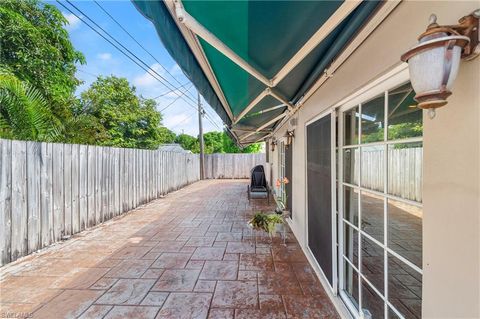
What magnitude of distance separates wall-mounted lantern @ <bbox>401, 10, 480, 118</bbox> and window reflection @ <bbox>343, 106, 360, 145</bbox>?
118cm

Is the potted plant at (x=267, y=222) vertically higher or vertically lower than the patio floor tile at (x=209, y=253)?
higher

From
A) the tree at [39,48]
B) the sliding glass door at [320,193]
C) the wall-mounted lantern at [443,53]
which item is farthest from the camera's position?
the tree at [39,48]

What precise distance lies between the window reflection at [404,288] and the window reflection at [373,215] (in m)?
0.19

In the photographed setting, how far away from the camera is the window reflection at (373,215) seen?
171 cm

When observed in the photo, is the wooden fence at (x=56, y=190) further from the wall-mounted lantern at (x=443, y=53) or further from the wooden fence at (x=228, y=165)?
the wooden fence at (x=228, y=165)

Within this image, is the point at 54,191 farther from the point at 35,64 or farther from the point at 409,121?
the point at 35,64

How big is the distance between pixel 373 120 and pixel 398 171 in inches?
18.7

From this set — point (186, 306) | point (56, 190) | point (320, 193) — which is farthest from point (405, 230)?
point (56, 190)

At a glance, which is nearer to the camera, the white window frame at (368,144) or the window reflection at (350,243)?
the white window frame at (368,144)

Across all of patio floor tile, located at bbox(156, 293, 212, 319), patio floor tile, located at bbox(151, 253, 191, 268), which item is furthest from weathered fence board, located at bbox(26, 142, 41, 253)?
patio floor tile, located at bbox(156, 293, 212, 319)

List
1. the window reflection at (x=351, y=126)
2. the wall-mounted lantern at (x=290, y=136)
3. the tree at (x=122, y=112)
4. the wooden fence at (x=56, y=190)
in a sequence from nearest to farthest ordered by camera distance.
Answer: the window reflection at (x=351, y=126), the wooden fence at (x=56, y=190), the wall-mounted lantern at (x=290, y=136), the tree at (x=122, y=112)

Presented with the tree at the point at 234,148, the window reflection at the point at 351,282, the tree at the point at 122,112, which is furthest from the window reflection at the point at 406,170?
the tree at the point at 234,148

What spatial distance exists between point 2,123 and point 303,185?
4827mm

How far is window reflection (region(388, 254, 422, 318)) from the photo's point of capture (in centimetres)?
146
